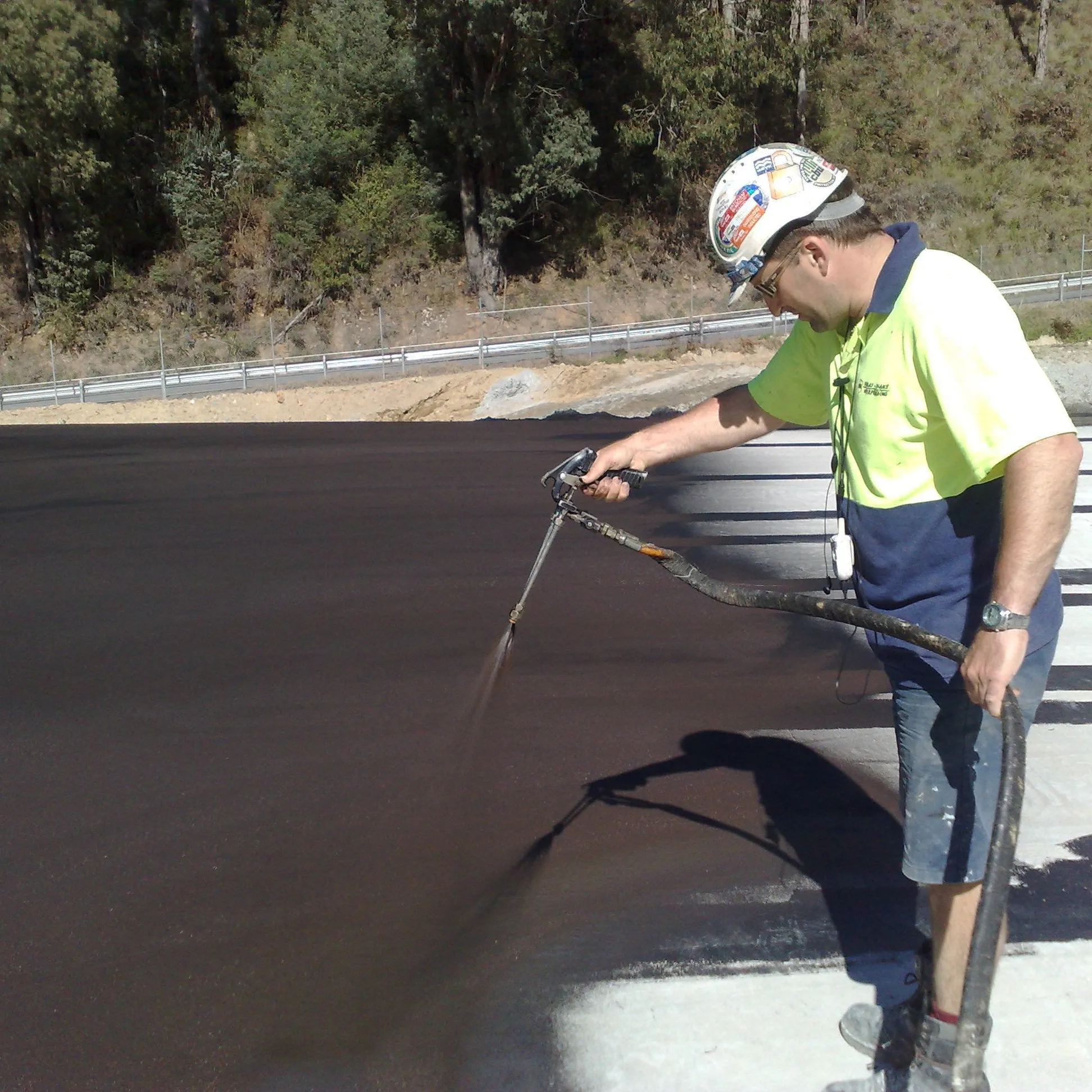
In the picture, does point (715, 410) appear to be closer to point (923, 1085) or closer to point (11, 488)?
point (923, 1085)

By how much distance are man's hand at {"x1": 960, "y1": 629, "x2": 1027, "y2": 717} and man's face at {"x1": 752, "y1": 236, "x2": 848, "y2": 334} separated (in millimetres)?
673

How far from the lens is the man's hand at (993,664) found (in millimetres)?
1857

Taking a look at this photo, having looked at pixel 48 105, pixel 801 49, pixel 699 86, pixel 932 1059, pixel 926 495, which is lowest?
pixel 932 1059

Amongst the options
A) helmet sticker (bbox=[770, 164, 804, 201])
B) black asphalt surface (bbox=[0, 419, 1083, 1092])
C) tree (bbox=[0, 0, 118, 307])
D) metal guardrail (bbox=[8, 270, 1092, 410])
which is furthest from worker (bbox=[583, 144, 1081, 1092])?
tree (bbox=[0, 0, 118, 307])

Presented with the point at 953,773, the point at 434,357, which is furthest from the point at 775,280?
the point at 434,357

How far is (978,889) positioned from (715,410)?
128cm

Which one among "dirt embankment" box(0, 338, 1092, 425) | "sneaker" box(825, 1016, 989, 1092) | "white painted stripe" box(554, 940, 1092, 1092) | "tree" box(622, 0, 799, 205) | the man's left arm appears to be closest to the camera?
the man's left arm

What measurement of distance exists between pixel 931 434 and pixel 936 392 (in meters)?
0.12

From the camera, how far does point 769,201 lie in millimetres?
2074

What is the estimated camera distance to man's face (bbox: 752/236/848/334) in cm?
209

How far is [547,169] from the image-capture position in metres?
26.9

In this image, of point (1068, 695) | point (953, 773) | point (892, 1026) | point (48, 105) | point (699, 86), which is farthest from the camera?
point (699, 86)

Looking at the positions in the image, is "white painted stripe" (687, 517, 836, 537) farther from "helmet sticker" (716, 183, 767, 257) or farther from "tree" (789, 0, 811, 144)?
"tree" (789, 0, 811, 144)

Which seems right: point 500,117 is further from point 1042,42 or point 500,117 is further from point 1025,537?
point 1025,537
